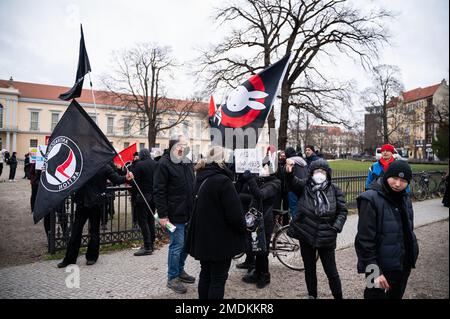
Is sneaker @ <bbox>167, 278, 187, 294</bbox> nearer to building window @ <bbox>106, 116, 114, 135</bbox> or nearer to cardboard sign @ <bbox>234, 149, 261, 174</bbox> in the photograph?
cardboard sign @ <bbox>234, 149, 261, 174</bbox>

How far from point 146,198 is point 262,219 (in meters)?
2.89

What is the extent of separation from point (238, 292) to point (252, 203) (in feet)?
4.18

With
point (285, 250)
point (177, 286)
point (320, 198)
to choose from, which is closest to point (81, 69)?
point (177, 286)

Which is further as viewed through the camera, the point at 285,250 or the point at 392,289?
the point at 285,250

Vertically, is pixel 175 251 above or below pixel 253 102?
below

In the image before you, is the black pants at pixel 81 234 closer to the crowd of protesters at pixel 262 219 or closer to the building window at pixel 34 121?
the crowd of protesters at pixel 262 219

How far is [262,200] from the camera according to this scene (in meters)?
4.57

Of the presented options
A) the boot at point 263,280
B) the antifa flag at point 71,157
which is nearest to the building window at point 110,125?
the antifa flag at point 71,157

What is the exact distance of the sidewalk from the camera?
4.08 metres

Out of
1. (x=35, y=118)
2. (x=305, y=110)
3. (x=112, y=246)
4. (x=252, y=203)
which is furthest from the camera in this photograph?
(x=35, y=118)

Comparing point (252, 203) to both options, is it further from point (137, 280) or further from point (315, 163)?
point (137, 280)

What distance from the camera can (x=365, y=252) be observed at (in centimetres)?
279

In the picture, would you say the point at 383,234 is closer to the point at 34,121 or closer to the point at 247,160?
the point at 247,160
